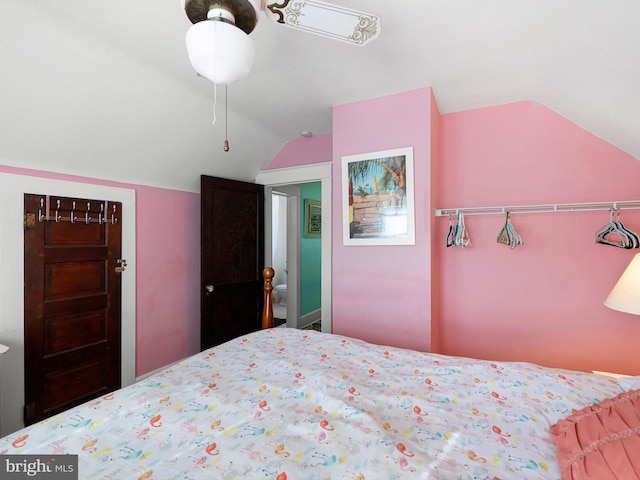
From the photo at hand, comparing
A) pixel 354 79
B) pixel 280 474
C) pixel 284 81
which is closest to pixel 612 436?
pixel 280 474

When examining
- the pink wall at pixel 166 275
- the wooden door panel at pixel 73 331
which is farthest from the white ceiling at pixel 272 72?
the wooden door panel at pixel 73 331

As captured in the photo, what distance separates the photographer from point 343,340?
1.90 metres

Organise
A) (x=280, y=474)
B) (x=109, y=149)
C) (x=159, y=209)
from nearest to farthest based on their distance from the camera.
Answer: (x=280, y=474) < (x=109, y=149) < (x=159, y=209)

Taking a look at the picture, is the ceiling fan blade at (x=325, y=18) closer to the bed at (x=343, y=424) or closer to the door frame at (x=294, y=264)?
the bed at (x=343, y=424)

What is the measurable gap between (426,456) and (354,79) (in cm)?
219

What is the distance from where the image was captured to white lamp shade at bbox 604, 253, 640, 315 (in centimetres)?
161

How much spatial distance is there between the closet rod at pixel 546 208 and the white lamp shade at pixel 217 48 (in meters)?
1.91

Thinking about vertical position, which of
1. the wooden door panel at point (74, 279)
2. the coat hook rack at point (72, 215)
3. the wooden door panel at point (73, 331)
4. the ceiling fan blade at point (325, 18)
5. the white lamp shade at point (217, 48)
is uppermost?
the ceiling fan blade at point (325, 18)

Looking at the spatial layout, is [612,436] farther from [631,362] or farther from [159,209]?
[159,209]

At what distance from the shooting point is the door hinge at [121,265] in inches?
105

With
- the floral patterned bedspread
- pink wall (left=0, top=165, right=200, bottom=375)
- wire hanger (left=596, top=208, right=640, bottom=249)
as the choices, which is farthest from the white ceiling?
the floral patterned bedspread

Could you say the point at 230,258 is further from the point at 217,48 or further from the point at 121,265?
the point at 217,48

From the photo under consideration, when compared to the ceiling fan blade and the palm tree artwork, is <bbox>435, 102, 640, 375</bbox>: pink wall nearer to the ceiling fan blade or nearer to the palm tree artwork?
the palm tree artwork

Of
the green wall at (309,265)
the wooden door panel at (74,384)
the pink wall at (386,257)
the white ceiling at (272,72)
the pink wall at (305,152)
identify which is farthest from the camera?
the green wall at (309,265)
